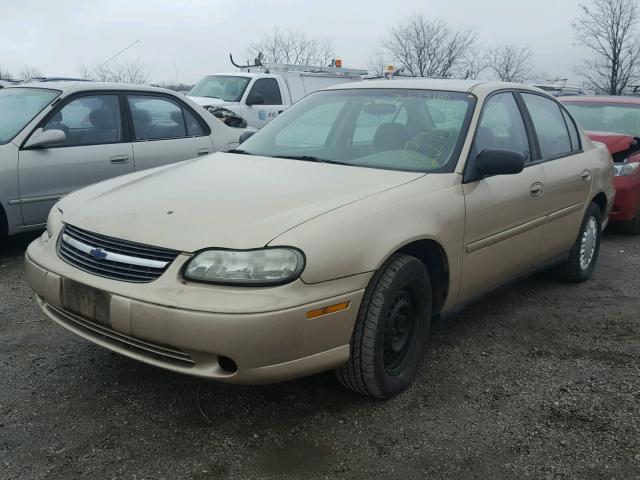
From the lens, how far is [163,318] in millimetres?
2492

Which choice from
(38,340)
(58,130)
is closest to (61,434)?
(38,340)

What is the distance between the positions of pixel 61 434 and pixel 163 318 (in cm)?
75

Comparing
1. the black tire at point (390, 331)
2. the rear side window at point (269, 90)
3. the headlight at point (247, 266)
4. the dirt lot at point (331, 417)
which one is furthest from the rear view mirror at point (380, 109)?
the rear side window at point (269, 90)

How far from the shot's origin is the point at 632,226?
6988 mm

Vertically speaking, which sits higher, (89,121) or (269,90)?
(269,90)

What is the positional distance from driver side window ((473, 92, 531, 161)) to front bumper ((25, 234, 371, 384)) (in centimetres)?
145

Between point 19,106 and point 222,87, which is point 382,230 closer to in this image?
point 19,106

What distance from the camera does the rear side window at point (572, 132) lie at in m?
4.79

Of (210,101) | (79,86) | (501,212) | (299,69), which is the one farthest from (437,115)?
(299,69)

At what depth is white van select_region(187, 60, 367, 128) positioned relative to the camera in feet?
37.4

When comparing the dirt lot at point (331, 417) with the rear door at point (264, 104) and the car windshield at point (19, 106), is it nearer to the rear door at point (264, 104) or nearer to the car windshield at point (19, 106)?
the car windshield at point (19, 106)

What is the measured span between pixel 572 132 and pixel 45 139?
422 centimetres

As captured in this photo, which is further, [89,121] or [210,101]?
[210,101]

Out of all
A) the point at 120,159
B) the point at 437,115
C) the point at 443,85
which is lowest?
the point at 120,159
